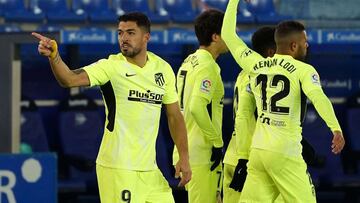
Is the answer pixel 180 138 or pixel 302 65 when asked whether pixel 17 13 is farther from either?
pixel 180 138

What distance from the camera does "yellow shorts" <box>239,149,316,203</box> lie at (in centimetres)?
745

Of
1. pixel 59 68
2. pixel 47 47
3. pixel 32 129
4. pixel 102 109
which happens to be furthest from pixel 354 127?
pixel 47 47

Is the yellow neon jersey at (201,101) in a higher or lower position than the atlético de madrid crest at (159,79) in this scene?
lower

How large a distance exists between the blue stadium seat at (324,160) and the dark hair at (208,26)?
3.78 meters

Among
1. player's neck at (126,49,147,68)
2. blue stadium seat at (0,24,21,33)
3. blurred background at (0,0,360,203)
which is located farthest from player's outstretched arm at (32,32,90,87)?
blue stadium seat at (0,24,21,33)

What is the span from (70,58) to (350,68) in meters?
3.24

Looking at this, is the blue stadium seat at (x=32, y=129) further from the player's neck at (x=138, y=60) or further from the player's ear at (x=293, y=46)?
the player's neck at (x=138, y=60)

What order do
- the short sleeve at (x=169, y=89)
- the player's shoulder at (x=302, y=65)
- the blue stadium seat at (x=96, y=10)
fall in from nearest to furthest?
the short sleeve at (x=169, y=89) → the player's shoulder at (x=302, y=65) → the blue stadium seat at (x=96, y=10)

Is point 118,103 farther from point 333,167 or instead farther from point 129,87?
point 333,167

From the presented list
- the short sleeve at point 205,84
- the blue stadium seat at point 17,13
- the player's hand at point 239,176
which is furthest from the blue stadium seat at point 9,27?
the player's hand at point 239,176

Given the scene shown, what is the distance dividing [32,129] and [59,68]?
5617 mm

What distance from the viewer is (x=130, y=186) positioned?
6.70m

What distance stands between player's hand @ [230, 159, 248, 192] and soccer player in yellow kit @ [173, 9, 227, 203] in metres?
0.26

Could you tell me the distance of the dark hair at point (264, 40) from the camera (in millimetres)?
8359
